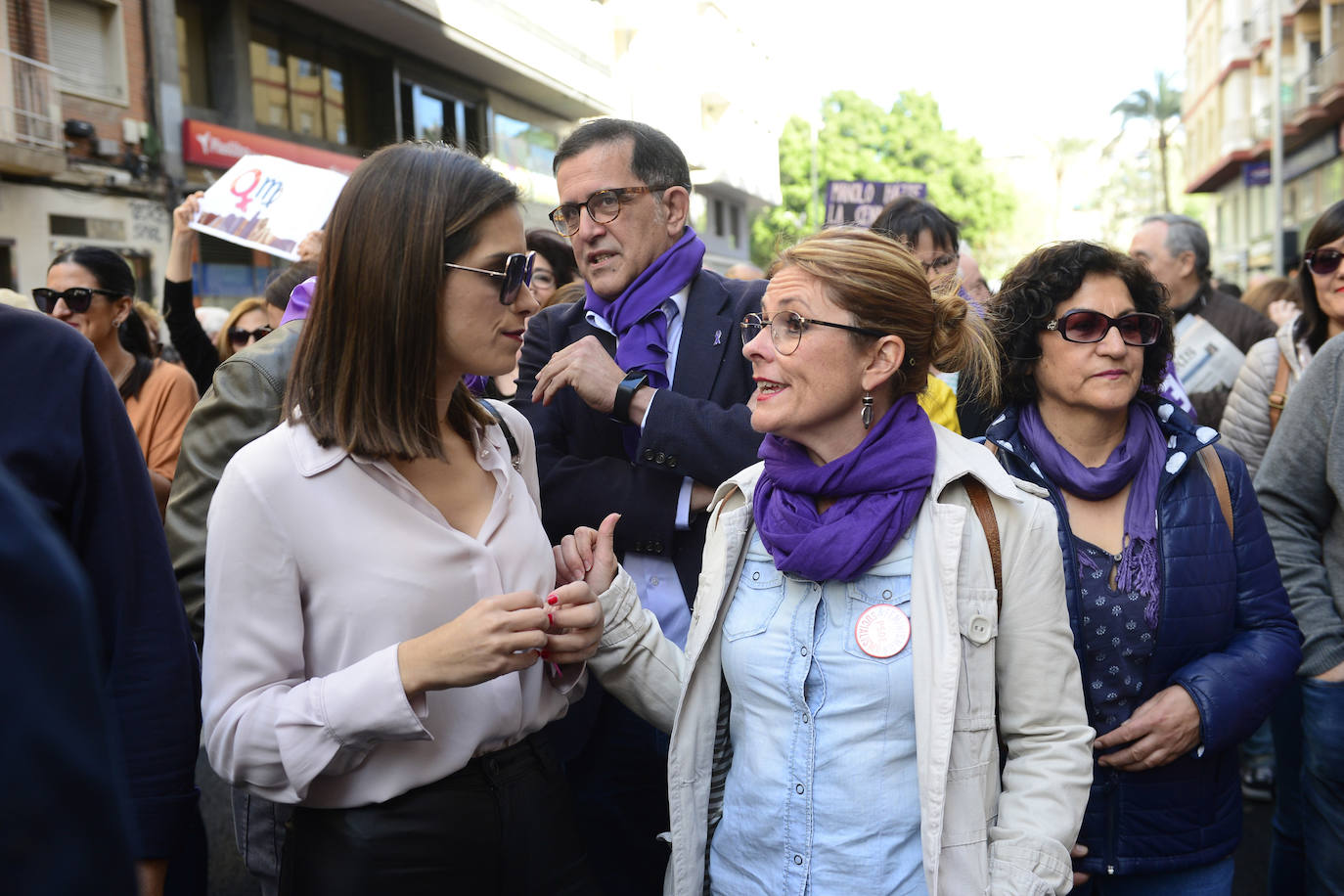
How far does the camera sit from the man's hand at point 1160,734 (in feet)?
8.63

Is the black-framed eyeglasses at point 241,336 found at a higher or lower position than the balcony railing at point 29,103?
lower

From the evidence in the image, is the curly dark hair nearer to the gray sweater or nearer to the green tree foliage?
the gray sweater

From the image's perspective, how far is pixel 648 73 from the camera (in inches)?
1342

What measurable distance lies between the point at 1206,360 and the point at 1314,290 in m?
1.55

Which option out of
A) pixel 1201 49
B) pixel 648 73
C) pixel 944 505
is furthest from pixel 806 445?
pixel 1201 49

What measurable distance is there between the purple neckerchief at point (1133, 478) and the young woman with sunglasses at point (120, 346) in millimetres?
3621

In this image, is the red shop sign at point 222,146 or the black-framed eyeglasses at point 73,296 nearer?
the black-framed eyeglasses at point 73,296

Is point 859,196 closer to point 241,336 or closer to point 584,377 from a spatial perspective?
point 241,336

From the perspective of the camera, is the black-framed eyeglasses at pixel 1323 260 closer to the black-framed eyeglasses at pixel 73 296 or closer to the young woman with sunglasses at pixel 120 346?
the young woman with sunglasses at pixel 120 346

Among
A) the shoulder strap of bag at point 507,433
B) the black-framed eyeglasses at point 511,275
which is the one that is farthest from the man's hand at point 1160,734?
the black-framed eyeglasses at point 511,275

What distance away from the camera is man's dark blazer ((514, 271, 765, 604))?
9.33 feet

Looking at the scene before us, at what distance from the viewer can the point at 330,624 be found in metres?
1.96

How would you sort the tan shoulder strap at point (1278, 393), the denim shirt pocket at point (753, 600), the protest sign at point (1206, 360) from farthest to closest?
the protest sign at point (1206, 360), the tan shoulder strap at point (1278, 393), the denim shirt pocket at point (753, 600)

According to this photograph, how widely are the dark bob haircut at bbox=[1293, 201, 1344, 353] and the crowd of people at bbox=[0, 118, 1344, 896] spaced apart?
3.82 feet
